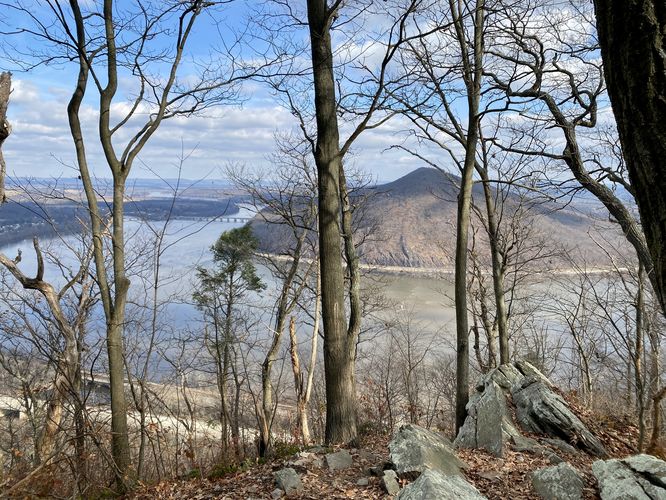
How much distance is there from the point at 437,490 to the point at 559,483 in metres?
1.46

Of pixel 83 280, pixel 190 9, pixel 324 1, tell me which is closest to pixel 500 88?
pixel 324 1

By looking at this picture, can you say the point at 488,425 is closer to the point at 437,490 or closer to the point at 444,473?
the point at 444,473

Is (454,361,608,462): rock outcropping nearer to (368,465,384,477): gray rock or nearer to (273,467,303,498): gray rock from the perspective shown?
(368,465,384,477): gray rock

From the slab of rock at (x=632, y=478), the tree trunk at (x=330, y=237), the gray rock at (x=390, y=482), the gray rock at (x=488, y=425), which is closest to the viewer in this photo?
the slab of rock at (x=632, y=478)

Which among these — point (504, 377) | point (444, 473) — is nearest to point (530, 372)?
point (504, 377)

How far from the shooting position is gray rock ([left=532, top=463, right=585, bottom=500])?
12.6 ft

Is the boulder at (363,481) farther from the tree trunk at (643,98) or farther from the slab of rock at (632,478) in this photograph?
the tree trunk at (643,98)

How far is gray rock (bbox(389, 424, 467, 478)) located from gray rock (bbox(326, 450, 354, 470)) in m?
0.54

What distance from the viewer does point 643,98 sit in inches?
45.9

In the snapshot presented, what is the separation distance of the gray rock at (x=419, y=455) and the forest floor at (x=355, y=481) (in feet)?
0.56

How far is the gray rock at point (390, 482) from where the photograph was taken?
13.0 ft

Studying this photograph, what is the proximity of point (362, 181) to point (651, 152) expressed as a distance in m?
11.1

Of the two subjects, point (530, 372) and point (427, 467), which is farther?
point (530, 372)

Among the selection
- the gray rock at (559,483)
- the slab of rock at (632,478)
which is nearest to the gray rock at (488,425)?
the gray rock at (559,483)
